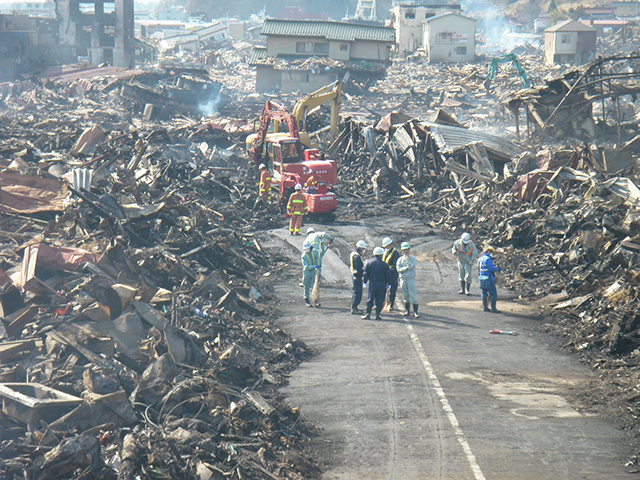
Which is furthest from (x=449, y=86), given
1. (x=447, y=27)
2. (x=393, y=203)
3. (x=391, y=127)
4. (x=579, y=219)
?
(x=579, y=219)

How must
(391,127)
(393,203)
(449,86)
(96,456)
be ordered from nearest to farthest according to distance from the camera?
1. (96,456)
2. (393,203)
3. (391,127)
4. (449,86)

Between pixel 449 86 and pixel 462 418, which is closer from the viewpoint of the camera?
pixel 462 418

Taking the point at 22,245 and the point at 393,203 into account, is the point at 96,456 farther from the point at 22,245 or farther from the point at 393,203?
the point at 393,203

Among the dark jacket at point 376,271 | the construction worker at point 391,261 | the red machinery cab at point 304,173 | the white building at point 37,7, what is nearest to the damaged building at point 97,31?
the red machinery cab at point 304,173

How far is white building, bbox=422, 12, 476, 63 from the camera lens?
7356cm

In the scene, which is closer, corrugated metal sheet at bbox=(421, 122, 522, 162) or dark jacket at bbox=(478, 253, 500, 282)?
dark jacket at bbox=(478, 253, 500, 282)

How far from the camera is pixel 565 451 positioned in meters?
10.4

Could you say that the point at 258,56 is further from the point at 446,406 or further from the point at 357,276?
the point at 446,406

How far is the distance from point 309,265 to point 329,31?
52433 millimetres

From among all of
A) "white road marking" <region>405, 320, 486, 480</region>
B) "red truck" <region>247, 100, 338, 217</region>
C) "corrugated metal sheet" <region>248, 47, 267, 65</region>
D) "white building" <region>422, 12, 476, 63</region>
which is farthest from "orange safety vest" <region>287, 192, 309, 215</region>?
"white building" <region>422, 12, 476, 63</region>

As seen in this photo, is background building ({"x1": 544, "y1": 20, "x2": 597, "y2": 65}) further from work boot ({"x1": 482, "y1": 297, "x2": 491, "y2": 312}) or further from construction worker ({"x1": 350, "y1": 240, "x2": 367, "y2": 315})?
construction worker ({"x1": 350, "y1": 240, "x2": 367, "y2": 315})

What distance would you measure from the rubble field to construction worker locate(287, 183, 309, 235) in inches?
66.7

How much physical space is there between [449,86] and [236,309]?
48.4 m

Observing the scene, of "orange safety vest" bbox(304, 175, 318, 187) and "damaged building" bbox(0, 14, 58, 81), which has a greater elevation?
"damaged building" bbox(0, 14, 58, 81)
